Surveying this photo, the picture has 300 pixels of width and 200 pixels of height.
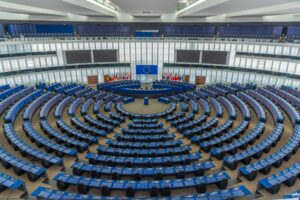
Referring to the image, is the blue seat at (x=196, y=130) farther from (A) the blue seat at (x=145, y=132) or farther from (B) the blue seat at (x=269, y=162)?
(B) the blue seat at (x=269, y=162)

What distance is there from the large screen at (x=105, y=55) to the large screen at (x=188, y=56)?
1216 cm

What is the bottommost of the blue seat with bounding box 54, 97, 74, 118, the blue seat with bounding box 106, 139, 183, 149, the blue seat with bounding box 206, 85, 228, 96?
the blue seat with bounding box 106, 139, 183, 149

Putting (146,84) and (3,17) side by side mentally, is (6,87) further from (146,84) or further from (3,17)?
(146,84)

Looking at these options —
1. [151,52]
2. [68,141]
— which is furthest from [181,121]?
[151,52]

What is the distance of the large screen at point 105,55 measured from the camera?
3680 cm

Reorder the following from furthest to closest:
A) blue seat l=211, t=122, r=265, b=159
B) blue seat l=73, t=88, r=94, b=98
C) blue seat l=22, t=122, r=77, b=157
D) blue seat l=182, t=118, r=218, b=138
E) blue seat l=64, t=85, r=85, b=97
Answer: blue seat l=64, t=85, r=85, b=97 < blue seat l=73, t=88, r=94, b=98 < blue seat l=182, t=118, r=218, b=138 < blue seat l=211, t=122, r=265, b=159 < blue seat l=22, t=122, r=77, b=157

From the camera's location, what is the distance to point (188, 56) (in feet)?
122

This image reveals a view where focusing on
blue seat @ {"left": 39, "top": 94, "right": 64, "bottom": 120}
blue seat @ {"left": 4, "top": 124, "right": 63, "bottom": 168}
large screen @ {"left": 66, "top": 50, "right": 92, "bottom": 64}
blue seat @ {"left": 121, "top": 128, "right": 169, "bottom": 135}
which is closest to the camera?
blue seat @ {"left": 4, "top": 124, "right": 63, "bottom": 168}

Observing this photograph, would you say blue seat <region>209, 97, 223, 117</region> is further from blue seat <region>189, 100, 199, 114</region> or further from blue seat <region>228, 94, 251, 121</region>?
blue seat <region>228, 94, 251, 121</region>

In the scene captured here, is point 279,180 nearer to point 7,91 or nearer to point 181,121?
point 181,121

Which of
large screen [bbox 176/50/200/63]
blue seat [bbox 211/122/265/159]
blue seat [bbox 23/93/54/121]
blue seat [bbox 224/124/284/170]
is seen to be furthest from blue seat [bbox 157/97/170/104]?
blue seat [bbox 23/93/54/121]

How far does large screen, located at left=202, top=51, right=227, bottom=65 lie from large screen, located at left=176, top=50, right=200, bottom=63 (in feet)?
4.20

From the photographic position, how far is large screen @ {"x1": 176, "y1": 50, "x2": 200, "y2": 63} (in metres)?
36.8

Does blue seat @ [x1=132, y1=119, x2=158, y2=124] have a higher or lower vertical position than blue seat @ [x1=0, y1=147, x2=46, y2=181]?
lower
